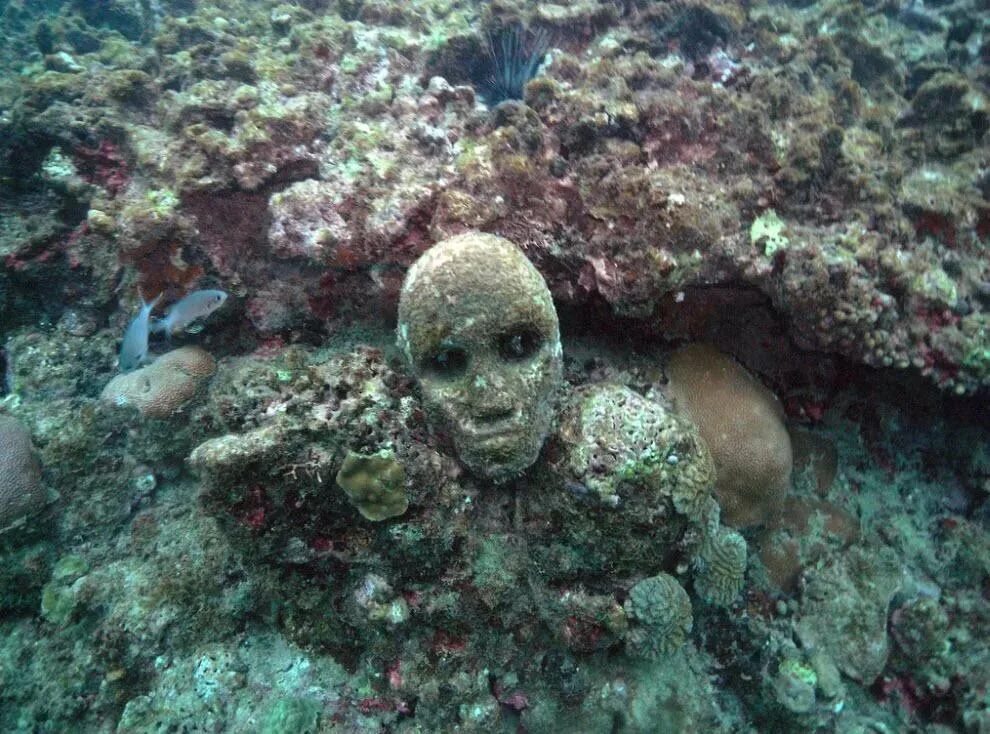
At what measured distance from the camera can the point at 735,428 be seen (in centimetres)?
345

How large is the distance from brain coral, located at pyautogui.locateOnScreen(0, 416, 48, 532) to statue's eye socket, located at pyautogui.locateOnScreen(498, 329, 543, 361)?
12.0 ft

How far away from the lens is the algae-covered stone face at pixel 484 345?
2.55 m

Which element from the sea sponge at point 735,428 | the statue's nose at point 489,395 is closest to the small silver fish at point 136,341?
the statue's nose at point 489,395

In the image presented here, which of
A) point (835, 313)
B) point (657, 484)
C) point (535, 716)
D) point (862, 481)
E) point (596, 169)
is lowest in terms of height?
point (535, 716)

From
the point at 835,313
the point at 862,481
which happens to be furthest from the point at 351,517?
the point at 862,481

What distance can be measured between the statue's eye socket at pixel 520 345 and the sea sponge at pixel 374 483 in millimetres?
843

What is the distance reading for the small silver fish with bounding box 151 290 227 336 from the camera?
3.49 metres

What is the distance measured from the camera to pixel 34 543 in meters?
3.81

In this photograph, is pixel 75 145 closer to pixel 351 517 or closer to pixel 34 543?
pixel 34 543

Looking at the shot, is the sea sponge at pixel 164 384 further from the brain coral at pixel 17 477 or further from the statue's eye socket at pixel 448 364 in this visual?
the statue's eye socket at pixel 448 364

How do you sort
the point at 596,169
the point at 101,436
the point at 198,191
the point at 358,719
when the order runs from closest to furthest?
the point at 358,719
the point at 596,169
the point at 198,191
the point at 101,436

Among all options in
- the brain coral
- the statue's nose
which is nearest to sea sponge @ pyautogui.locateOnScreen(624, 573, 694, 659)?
the statue's nose

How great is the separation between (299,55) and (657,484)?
17.2ft

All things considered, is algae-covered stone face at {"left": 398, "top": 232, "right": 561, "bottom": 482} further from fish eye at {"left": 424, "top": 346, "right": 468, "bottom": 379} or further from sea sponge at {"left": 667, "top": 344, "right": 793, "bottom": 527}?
sea sponge at {"left": 667, "top": 344, "right": 793, "bottom": 527}
